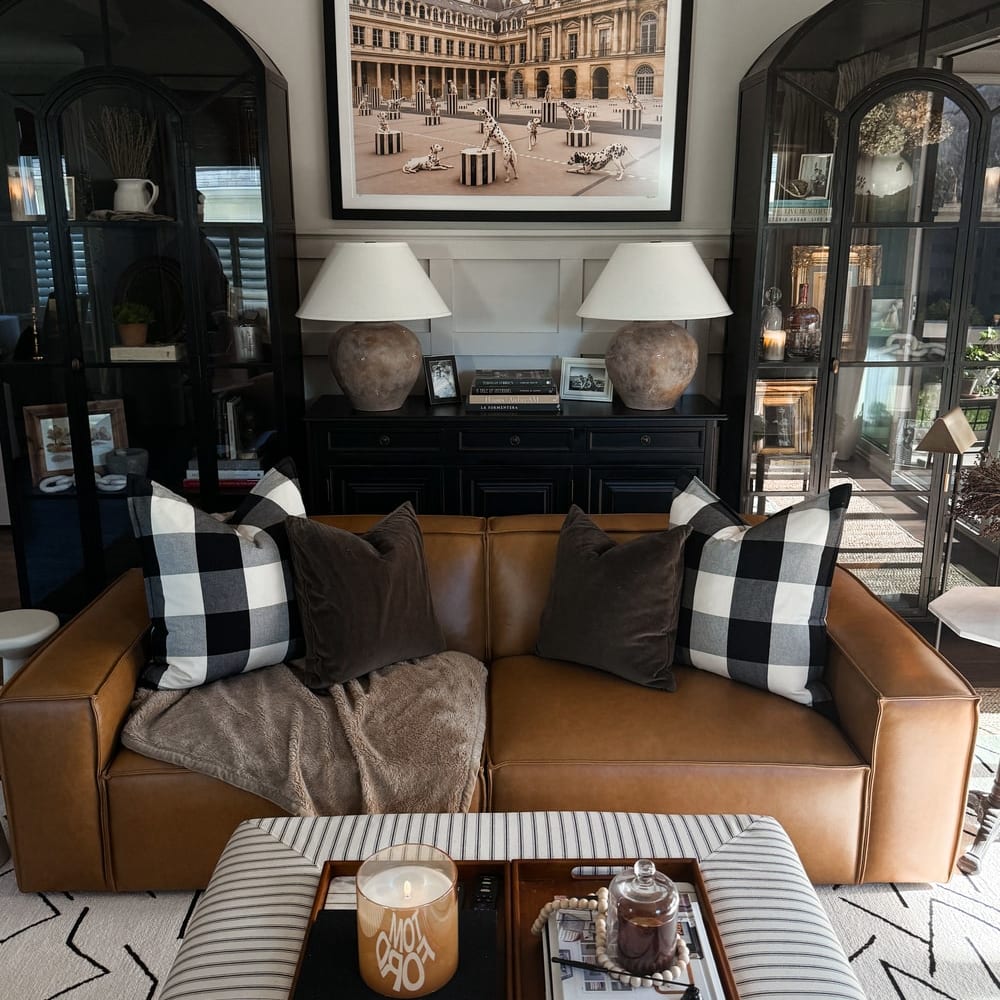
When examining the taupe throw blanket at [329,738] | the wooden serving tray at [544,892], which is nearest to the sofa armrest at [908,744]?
the wooden serving tray at [544,892]

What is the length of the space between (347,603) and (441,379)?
4.83ft

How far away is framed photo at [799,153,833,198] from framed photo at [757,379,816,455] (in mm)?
618

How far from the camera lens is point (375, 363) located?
3.37 meters

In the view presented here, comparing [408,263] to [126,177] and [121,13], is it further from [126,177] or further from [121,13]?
[121,13]

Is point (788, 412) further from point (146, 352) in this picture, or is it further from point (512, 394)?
point (146, 352)

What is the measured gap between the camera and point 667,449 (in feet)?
11.2

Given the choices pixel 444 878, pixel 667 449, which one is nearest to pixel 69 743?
pixel 444 878

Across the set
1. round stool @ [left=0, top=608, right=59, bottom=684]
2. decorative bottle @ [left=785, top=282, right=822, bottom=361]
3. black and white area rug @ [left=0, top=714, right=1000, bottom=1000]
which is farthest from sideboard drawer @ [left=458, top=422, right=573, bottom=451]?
black and white area rug @ [left=0, top=714, right=1000, bottom=1000]

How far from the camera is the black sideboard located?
133 inches

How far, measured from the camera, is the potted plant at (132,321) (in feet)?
11.0

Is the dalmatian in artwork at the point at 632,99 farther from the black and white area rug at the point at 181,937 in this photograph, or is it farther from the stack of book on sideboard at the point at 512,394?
the black and white area rug at the point at 181,937

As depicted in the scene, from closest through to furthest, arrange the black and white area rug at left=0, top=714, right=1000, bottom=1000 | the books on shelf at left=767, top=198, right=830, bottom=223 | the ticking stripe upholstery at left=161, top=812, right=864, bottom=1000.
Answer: the ticking stripe upholstery at left=161, top=812, right=864, bottom=1000 → the black and white area rug at left=0, top=714, right=1000, bottom=1000 → the books on shelf at left=767, top=198, right=830, bottom=223

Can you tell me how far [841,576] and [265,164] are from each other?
2181 mm

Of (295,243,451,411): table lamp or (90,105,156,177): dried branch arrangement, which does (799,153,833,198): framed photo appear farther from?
(90,105,156,177): dried branch arrangement
